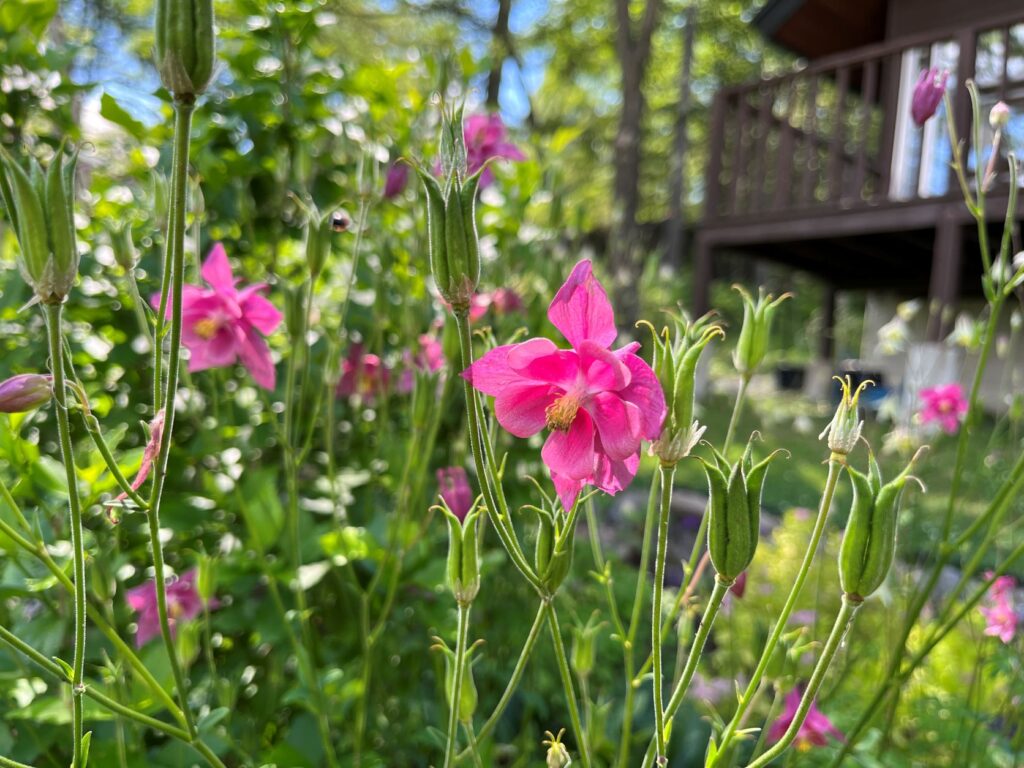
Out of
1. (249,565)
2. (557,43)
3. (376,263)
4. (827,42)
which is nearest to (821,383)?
(827,42)

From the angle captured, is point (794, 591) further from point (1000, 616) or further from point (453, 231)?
point (1000, 616)

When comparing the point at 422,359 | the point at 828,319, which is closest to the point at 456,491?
the point at 422,359

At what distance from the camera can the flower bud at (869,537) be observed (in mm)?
632

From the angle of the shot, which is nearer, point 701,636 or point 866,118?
point 701,636

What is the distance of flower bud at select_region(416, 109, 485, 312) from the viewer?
635 mm

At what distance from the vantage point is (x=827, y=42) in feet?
31.5

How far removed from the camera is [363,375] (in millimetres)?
1568

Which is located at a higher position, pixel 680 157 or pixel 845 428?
pixel 680 157

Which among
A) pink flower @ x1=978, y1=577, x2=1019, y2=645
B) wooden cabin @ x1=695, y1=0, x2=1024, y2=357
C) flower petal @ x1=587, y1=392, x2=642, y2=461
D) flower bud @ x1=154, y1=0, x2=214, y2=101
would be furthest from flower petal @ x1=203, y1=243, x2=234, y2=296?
wooden cabin @ x1=695, y1=0, x2=1024, y2=357

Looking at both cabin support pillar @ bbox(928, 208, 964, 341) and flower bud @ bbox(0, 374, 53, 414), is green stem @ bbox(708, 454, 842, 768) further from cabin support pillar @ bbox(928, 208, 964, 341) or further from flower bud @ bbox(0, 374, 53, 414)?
cabin support pillar @ bbox(928, 208, 964, 341)

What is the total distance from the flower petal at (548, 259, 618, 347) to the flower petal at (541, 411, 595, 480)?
0.08 m

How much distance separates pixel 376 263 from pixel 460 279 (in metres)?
1.43

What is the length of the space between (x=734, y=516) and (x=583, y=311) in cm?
22

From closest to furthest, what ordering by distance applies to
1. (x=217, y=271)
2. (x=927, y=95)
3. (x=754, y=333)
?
(x=754, y=333) < (x=217, y=271) < (x=927, y=95)
